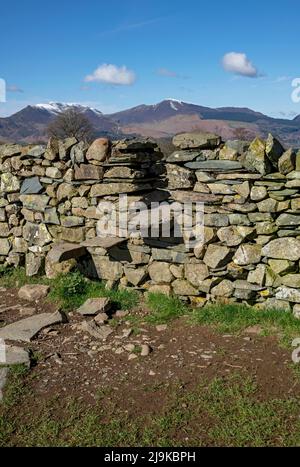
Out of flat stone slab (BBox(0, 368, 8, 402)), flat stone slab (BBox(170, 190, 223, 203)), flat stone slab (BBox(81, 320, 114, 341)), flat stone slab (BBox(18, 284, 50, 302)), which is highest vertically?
flat stone slab (BBox(170, 190, 223, 203))

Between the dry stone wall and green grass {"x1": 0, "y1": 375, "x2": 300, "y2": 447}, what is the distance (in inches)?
81.4

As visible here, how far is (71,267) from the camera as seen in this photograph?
25.4ft

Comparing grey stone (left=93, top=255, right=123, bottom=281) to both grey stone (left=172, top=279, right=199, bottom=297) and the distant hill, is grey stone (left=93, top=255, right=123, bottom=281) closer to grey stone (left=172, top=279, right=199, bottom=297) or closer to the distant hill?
grey stone (left=172, top=279, right=199, bottom=297)

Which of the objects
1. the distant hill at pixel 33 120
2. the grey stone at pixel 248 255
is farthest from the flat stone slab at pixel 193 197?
the distant hill at pixel 33 120

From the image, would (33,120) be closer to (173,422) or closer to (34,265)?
(34,265)

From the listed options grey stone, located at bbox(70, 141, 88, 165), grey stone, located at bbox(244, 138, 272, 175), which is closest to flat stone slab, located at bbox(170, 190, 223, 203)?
grey stone, located at bbox(244, 138, 272, 175)

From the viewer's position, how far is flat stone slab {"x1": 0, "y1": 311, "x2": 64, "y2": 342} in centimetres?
598

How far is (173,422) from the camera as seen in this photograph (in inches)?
161

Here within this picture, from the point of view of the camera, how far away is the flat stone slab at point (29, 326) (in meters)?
5.98

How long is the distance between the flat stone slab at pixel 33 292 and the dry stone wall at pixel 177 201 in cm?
48

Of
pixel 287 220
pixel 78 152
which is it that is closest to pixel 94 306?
pixel 78 152

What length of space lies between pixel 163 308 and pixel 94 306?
1070mm
